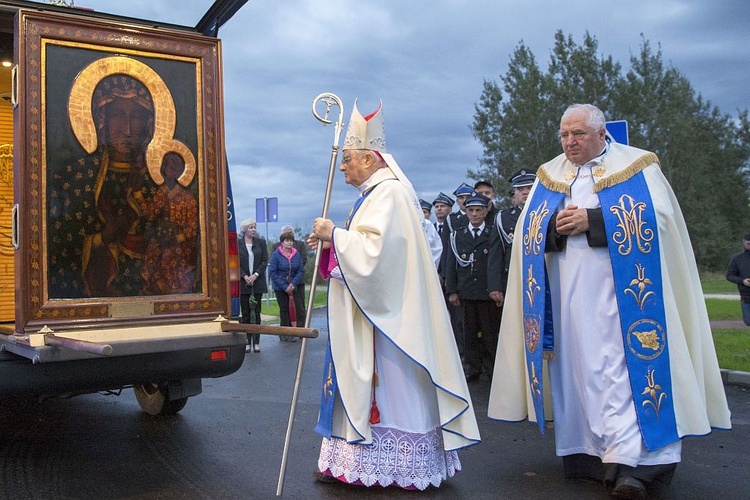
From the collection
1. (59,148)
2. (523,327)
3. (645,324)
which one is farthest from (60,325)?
(645,324)

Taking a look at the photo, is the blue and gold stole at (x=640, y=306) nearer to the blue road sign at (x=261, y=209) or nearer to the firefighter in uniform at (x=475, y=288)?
the firefighter in uniform at (x=475, y=288)

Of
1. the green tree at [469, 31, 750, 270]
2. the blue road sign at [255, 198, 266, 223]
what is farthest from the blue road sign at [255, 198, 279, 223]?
the green tree at [469, 31, 750, 270]

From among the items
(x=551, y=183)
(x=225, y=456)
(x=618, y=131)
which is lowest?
(x=225, y=456)

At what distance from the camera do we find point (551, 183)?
16.3ft

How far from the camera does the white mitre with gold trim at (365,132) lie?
4.77 m

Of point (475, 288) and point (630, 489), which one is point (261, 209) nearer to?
point (475, 288)

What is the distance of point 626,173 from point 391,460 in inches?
84.1

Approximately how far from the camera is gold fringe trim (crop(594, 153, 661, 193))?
462cm

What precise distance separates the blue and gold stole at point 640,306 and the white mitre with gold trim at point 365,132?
114 cm

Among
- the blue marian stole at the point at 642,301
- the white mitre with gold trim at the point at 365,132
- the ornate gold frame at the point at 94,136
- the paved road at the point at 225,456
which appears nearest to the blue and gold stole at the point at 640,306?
the blue marian stole at the point at 642,301

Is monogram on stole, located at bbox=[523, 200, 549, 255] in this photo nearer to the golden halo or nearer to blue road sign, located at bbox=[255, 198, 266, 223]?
the golden halo

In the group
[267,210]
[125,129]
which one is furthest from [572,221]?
[267,210]

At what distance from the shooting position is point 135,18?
219 inches

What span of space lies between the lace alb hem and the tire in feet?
7.54
